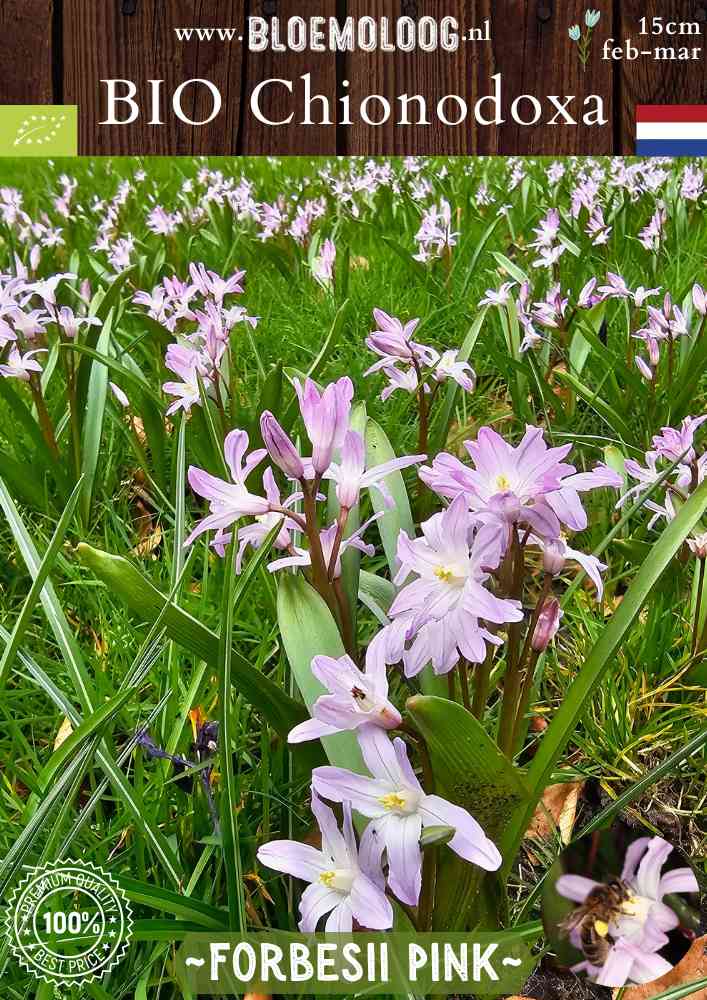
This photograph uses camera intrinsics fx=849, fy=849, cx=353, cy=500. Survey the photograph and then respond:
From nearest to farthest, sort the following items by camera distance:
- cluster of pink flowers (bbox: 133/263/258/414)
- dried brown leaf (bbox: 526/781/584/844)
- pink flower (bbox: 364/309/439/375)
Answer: dried brown leaf (bbox: 526/781/584/844) < pink flower (bbox: 364/309/439/375) < cluster of pink flowers (bbox: 133/263/258/414)

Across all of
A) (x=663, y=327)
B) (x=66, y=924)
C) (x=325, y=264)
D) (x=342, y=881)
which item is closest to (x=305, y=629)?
(x=342, y=881)

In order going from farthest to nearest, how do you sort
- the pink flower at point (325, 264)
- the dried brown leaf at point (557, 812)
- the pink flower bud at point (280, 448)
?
1. the pink flower at point (325, 264)
2. the dried brown leaf at point (557, 812)
3. the pink flower bud at point (280, 448)

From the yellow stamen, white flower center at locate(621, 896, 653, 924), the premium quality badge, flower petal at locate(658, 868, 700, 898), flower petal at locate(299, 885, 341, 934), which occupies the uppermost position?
the yellow stamen

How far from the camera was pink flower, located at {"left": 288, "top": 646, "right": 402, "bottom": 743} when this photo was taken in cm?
50

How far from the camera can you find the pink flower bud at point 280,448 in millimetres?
604

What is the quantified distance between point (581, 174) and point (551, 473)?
6.83ft

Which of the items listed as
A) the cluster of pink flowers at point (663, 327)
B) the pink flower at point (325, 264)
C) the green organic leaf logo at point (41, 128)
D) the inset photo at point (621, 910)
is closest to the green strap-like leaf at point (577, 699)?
the inset photo at point (621, 910)

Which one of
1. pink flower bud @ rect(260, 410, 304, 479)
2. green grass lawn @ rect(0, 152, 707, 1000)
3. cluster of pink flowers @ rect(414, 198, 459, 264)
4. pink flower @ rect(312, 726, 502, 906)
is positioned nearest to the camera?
pink flower @ rect(312, 726, 502, 906)

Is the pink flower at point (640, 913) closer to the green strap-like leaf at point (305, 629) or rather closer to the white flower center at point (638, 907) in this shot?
the white flower center at point (638, 907)

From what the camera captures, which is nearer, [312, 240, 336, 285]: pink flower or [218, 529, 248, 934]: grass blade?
[218, 529, 248, 934]: grass blade

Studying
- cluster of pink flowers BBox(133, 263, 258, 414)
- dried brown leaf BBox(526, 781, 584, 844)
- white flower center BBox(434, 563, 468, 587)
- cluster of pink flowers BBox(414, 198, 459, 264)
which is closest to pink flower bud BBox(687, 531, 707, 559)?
dried brown leaf BBox(526, 781, 584, 844)

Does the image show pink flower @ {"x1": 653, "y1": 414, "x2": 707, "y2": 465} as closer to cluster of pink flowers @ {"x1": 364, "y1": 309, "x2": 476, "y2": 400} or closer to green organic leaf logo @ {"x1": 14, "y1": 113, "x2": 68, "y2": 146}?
cluster of pink flowers @ {"x1": 364, "y1": 309, "x2": 476, "y2": 400}

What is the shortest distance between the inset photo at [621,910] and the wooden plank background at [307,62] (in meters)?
1.07

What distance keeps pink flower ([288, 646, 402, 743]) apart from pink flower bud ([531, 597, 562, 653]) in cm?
18
